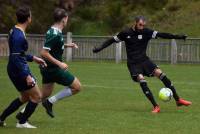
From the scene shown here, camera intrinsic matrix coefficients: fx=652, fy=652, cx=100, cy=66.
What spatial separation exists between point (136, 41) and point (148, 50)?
21.1 m

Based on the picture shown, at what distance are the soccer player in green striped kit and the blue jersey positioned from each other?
823 mm

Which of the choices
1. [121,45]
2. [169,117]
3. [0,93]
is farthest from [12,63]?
[121,45]

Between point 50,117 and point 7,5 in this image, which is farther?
point 7,5

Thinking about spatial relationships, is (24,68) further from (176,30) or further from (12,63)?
(176,30)

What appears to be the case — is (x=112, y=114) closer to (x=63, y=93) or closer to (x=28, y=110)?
(x=63, y=93)

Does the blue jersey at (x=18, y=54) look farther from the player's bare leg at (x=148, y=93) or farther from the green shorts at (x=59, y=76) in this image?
the player's bare leg at (x=148, y=93)

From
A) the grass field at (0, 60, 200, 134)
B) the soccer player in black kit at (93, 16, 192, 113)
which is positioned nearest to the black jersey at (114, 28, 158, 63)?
the soccer player in black kit at (93, 16, 192, 113)

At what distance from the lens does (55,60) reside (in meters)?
10.4

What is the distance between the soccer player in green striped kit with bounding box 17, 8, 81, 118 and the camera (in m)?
10.6

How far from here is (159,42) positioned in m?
34.1

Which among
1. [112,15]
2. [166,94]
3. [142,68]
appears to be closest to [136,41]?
[142,68]

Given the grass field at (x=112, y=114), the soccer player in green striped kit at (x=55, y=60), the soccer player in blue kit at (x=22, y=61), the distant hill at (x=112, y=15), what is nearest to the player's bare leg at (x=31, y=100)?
the soccer player in blue kit at (x=22, y=61)

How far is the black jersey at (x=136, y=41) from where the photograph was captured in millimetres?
13234

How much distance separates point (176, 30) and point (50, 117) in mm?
25697
